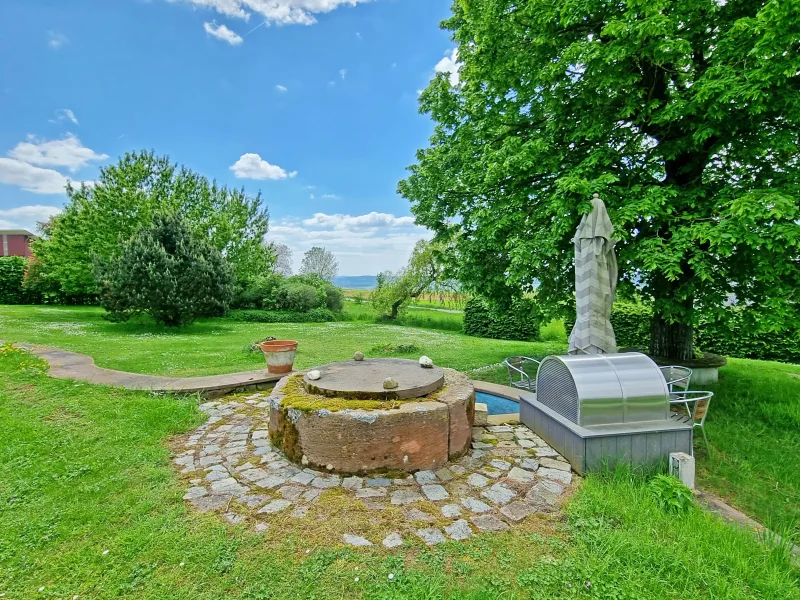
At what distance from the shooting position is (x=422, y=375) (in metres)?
4.71

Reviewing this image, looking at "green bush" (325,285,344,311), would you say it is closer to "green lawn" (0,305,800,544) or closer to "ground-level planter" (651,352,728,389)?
"green lawn" (0,305,800,544)

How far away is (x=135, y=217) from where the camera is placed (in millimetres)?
17812

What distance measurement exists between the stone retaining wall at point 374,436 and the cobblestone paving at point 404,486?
12 cm

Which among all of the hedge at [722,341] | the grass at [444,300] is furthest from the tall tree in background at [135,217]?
the hedge at [722,341]

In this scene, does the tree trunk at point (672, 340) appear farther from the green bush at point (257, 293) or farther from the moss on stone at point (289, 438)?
the green bush at point (257, 293)

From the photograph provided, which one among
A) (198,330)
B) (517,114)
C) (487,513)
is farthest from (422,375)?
(198,330)

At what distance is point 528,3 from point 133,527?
8.61 meters

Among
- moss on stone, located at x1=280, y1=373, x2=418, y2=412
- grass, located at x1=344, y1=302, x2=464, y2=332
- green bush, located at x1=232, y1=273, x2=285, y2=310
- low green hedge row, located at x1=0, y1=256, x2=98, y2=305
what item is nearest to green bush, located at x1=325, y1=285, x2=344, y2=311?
grass, located at x1=344, y1=302, x2=464, y2=332

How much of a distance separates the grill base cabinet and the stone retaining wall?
4.10 ft

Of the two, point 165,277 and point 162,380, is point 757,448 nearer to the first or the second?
point 162,380

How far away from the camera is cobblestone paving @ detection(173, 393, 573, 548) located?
288cm

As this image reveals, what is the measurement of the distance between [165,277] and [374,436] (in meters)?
13.8

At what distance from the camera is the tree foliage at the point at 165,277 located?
13797 millimetres

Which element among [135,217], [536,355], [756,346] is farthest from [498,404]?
[135,217]
